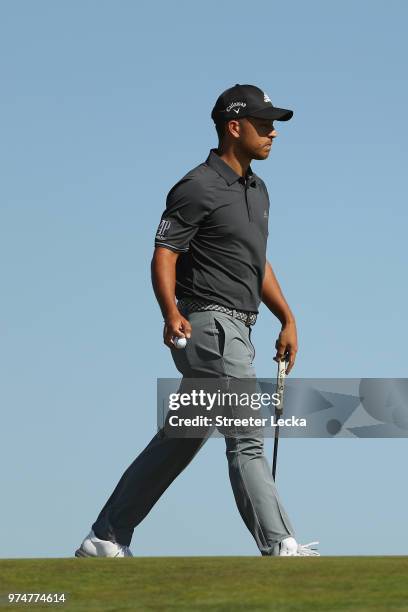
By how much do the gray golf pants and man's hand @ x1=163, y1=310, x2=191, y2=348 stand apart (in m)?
0.15

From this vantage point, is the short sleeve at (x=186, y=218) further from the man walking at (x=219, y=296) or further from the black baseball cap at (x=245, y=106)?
the black baseball cap at (x=245, y=106)

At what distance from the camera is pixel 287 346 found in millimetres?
7672

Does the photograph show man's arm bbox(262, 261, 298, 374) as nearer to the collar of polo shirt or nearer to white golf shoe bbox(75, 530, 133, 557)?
the collar of polo shirt

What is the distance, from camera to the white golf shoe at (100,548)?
727 cm

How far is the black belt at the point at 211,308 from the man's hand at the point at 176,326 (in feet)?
0.70

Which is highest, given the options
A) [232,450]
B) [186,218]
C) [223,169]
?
[223,169]

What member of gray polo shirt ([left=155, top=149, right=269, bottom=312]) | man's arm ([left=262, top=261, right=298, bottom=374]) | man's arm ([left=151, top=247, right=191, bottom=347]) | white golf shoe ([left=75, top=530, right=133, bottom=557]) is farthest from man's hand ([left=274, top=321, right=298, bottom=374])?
white golf shoe ([left=75, top=530, right=133, bottom=557])

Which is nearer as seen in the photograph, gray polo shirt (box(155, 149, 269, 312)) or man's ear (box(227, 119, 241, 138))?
gray polo shirt (box(155, 149, 269, 312))

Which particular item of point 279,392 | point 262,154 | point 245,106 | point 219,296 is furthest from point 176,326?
point 245,106

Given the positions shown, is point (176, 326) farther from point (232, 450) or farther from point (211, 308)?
point (232, 450)

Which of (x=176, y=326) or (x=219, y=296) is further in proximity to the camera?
(x=219, y=296)

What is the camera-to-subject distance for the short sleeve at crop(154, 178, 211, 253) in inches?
277

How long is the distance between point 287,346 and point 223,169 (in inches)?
48.1

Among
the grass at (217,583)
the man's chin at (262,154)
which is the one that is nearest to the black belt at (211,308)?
the man's chin at (262,154)
